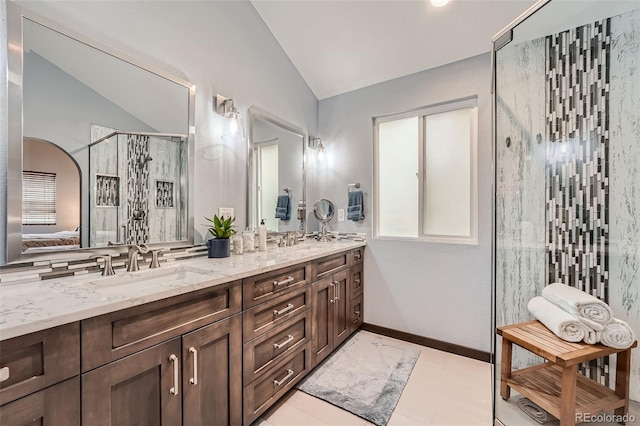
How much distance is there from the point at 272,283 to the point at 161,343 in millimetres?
616

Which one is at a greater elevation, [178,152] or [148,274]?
[178,152]

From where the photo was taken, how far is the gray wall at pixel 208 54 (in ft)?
Answer: 4.72

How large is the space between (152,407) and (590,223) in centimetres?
250

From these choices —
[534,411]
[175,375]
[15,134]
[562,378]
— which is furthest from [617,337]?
[15,134]

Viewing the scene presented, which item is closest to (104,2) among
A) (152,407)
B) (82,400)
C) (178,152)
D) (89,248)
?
(178,152)

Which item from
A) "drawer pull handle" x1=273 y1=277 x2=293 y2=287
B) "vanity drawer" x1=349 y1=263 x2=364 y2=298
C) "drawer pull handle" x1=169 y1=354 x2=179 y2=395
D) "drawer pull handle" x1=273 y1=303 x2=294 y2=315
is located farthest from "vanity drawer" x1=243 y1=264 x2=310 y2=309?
"vanity drawer" x1=349 y1=263 x2=364 y2=298

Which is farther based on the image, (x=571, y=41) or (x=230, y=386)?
(x=571, y=41)

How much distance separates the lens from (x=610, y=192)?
5.41ft

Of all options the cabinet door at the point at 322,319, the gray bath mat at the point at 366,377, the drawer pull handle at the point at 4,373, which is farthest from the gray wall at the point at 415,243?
the drawer pull handle at the point at 4,373

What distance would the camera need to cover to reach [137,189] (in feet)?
5.10

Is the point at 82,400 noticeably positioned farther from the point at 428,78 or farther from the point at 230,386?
the point at 428,78

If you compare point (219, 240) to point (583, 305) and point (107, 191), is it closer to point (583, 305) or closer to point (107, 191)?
point (107, 191)

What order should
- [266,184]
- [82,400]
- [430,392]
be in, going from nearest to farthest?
[82,400] < [430,392] < [266,184]

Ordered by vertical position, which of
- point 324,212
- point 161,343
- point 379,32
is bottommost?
point 161,343
